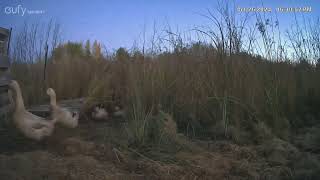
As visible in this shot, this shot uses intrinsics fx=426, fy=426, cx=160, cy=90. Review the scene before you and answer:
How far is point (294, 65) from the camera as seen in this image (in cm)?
551

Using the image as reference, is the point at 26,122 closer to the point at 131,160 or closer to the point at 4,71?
the point at 4,71

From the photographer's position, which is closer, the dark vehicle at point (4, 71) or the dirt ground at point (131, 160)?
the dirt ground at point (131, 160)

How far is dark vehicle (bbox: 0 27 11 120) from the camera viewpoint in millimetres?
3658

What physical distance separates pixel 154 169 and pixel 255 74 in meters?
2.07

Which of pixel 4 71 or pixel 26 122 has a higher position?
pixel 4 71

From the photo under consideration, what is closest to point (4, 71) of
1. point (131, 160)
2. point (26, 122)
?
point (26, 122)

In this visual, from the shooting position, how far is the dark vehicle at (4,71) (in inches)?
144

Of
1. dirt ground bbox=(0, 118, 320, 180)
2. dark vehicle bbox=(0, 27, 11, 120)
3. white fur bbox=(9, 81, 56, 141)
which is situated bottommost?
dirt ground bbox=(0, 118, 320, 180)

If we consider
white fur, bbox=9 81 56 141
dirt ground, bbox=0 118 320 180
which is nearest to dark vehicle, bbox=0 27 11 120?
white fur, bbox=9 81 56 141

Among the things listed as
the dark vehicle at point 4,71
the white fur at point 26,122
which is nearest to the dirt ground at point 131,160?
the white fur at point 26,122

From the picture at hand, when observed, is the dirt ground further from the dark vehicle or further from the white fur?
the dark vehicle

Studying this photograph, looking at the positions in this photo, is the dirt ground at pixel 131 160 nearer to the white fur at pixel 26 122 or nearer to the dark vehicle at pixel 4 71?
the white fur at pixel 26 122

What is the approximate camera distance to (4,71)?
3795mm

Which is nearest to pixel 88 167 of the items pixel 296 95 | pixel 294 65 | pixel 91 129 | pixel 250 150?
pixel 91 129
